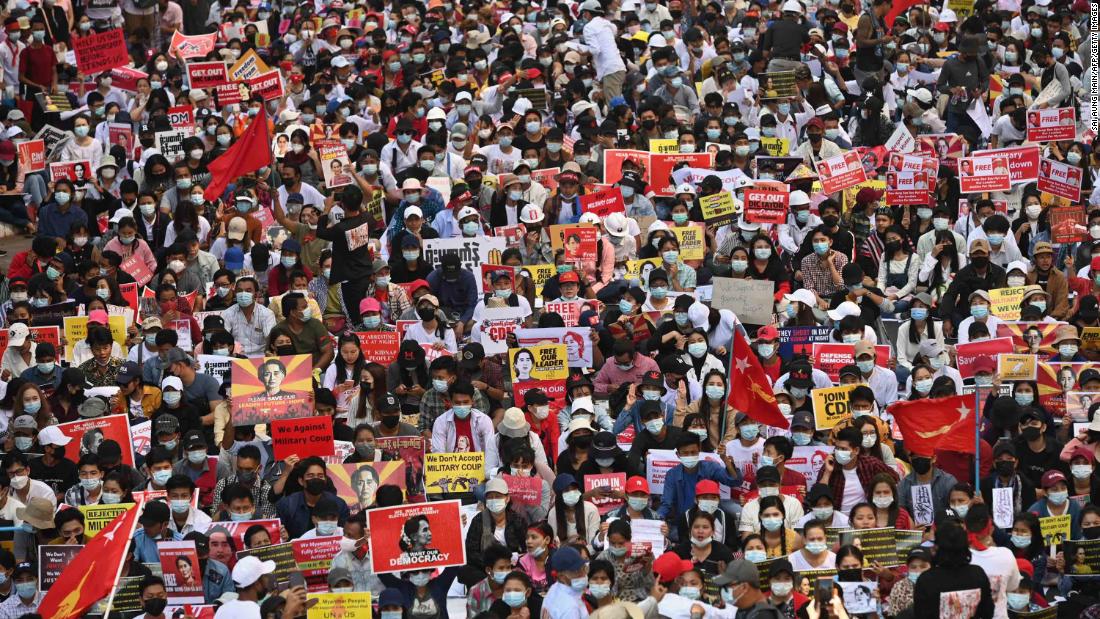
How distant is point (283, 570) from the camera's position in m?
17.0

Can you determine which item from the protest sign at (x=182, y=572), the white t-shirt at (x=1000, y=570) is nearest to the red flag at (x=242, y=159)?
the protest sign at (x=182, y=572)

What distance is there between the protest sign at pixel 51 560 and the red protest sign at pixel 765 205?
9114 mm

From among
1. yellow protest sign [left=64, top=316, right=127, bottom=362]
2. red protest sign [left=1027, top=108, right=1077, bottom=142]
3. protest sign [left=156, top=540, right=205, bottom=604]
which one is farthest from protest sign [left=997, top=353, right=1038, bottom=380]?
yellow protest sign [left=64, top=316, right=127, bottom=362]

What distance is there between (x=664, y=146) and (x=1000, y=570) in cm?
1124

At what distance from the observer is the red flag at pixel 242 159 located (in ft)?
82.0

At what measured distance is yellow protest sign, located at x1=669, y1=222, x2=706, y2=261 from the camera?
927 inches

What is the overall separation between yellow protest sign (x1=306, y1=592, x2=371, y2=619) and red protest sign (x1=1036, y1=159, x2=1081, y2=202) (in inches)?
476

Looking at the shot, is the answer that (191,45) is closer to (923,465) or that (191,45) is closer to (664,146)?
(664,146)

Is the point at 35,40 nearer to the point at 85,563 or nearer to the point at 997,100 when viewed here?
the point at 997,100

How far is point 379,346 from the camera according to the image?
822 inches

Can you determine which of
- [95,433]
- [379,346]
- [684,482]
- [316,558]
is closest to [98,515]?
[95,433]

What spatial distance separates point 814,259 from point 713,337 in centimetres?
222

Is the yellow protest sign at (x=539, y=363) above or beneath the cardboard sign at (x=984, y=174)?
beneath

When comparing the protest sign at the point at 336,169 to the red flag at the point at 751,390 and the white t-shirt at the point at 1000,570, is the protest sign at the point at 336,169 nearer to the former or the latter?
the red flag at the point at 751,390
